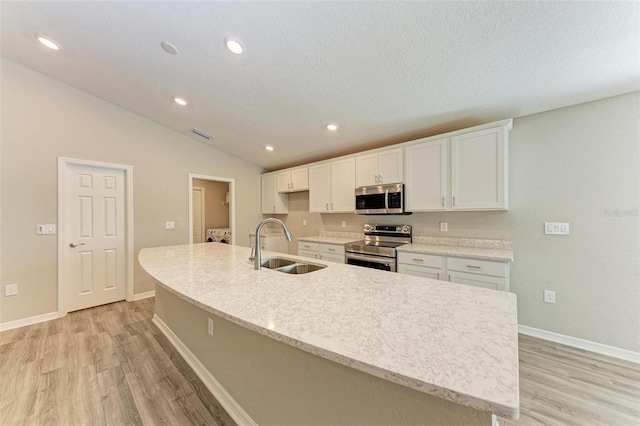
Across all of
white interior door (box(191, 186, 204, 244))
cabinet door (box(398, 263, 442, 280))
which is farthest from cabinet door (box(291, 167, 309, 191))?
white interior door (box(191, 186, 204, 244))

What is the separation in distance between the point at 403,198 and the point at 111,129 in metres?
4.24

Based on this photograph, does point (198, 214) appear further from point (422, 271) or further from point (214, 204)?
point (422, 271)

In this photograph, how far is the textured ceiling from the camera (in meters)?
1.50

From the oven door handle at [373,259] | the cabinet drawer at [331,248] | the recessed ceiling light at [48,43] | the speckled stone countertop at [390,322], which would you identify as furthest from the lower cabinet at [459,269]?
the recessed ceiling light at [48,43]

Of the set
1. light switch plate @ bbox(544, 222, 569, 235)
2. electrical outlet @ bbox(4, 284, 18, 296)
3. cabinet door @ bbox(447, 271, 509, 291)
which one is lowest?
electrical outlet @ bbox(4, 284, 18, 296)

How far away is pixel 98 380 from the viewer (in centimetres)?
182

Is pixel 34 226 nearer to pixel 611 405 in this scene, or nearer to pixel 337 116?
pixel 337 116

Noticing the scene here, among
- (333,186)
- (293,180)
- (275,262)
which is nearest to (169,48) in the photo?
(275,262)

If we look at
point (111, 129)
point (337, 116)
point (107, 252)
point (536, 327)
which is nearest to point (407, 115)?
point (337, 116)

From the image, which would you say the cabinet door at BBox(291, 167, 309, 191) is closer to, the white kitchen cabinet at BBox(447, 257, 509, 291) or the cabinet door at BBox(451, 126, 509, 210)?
the cabinet door at BBox(451, 126, 509, 210)

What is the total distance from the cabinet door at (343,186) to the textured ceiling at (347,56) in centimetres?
62

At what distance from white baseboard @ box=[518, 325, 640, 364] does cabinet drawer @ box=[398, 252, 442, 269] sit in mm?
1119

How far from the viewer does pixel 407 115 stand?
2.61m

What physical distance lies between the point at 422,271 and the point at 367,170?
1.54 metres
